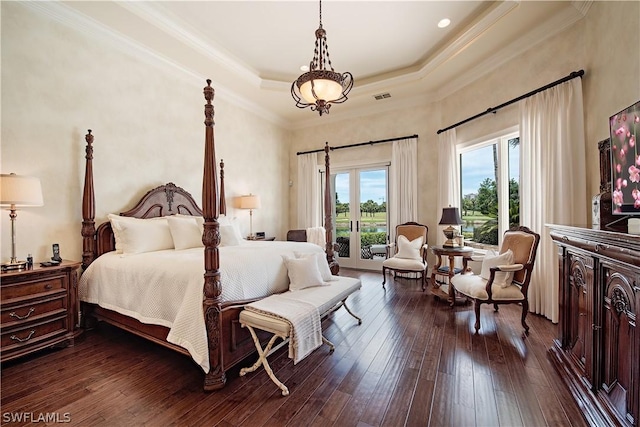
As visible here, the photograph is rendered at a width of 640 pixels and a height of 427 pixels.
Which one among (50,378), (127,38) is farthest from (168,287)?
(127,38)

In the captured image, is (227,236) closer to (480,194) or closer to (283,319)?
(283,319)

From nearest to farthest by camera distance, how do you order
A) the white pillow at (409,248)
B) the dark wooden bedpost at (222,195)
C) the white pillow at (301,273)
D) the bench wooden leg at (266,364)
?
the bench wooden leg at (266,364) < the white pillow at (301,273) < the white pillow at (409,248) < the dark wooden bedpost at (222,195)

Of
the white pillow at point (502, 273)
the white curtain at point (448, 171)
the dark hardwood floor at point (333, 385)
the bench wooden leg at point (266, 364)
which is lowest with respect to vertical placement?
the dark hardwood floor at point (333, 385)

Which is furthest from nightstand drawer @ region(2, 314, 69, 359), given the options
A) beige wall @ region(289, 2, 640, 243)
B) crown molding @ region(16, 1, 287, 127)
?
beige wall @ region(289, 2, 640, 243)

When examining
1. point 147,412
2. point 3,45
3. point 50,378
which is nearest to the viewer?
point 147,412

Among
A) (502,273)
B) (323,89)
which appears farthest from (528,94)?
(323,89)

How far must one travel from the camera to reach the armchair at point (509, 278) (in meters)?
2.85

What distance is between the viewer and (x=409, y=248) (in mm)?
4609

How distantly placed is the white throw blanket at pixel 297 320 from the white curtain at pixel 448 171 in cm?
346

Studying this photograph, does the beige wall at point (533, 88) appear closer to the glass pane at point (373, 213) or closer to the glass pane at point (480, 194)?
the glass pane at point (480, 194)

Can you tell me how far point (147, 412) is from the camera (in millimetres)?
1748

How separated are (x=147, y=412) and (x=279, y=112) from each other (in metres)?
5.47

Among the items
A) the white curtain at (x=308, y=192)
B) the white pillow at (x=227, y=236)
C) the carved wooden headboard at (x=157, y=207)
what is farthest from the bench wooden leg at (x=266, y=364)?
the white curtain at (x=308, y=192)

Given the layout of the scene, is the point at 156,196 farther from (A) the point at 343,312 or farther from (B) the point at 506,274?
(B) the point at 506,274
